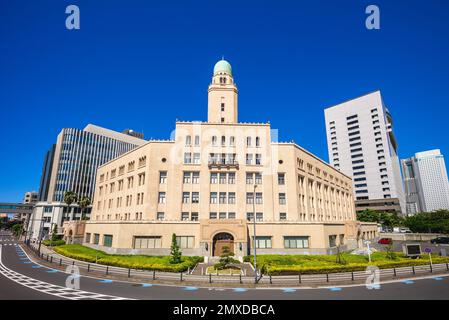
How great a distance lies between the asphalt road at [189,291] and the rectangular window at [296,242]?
19.3 m

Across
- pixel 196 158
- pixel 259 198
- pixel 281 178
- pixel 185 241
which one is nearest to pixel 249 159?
pixel 281 178

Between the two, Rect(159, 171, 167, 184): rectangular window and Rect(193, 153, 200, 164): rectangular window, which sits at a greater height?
Rect(193, 153, 200, 164): rectangular window

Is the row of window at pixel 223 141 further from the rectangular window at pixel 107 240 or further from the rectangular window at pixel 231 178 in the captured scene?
the rectangular window at pixel 107 240

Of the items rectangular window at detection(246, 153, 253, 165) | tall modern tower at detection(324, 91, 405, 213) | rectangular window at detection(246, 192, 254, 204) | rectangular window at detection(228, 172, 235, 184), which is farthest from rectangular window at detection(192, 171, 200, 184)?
tall modern tower at detection(324, 91, 405, 213)

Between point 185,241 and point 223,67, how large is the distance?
42634 mm

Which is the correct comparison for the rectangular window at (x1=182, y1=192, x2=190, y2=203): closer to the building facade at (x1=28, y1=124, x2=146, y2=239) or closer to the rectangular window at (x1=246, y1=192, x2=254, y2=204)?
the rectangular window at (x1=246, y1=192, x2=254, y2=204)

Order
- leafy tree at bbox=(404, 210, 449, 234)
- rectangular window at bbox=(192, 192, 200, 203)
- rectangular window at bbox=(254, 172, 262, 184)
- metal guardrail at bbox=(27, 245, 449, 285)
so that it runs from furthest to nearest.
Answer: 1. leafy tree at bbox=(404, 210, 449, 234)
2. rectangular window at bbox=(254, 172, 262, 184)
3. rectangular window at bbox=(192, 192, 200, 203)
4. metal guardrail at bbox=(27, 245, 449, 285)

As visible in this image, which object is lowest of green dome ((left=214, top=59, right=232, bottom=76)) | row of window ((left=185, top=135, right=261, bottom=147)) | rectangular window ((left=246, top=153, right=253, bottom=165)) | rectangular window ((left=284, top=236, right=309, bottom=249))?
rectangular window ((left=284, top=236, right=309, bottom=249))

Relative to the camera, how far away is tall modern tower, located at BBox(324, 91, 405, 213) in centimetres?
13888

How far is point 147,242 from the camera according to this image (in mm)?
42844

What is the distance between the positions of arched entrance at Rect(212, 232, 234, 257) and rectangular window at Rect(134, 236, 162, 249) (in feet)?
30.0

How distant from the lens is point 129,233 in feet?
140

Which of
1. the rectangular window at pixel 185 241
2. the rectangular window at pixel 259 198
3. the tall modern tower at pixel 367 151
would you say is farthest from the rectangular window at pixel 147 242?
the tall modern tower at pixel 367 151
